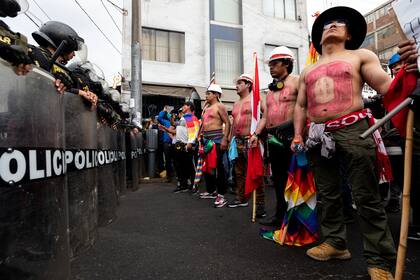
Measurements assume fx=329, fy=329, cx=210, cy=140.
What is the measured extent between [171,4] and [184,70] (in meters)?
3.31

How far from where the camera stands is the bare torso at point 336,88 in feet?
8.06

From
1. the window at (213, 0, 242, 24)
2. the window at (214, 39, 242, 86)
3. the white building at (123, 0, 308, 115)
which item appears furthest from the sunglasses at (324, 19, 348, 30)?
the window at (213, 0, 242, 24)

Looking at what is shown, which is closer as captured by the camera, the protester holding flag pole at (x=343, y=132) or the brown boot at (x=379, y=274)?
the brown boot at (x=379, y=274)

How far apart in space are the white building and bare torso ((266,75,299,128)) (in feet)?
37.7

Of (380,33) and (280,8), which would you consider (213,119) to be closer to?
(280,8)

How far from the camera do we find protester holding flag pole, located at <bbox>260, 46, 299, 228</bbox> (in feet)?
11.9

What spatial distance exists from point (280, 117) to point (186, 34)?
1376cm

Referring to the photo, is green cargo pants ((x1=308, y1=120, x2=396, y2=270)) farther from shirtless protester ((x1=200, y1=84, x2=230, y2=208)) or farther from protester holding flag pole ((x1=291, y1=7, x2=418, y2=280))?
shirtless protester ((x1=200, y1=84, x2=230, y2=208))

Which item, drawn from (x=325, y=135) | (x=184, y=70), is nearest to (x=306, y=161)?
(x=325, y=135)

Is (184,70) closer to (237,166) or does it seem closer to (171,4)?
(171,4)

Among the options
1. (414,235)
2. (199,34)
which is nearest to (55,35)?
(414,235)

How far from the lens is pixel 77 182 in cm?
282

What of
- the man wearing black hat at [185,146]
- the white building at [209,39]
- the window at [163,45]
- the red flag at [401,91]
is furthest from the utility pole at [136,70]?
the red flag at [401,91]

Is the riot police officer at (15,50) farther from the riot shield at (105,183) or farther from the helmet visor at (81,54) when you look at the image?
the helmet visor at (81,54)
